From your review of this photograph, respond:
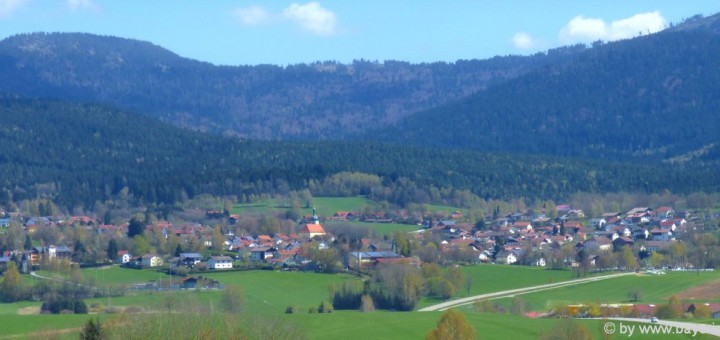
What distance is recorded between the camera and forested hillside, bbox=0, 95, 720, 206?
13362cm

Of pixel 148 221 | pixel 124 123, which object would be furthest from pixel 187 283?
pixel 124 123

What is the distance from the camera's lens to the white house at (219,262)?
8152cm

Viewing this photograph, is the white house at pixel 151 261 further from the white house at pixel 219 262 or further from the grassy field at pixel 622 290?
the grassy field at pixel 622 290

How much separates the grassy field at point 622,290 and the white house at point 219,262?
21098 millimetres

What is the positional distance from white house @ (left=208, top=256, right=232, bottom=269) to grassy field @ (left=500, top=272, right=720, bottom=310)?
69.2ft

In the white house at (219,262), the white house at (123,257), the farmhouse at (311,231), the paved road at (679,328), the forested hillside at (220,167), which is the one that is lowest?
the paved road at (679,328)

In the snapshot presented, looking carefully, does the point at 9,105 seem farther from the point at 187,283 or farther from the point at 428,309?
the point at 428,309

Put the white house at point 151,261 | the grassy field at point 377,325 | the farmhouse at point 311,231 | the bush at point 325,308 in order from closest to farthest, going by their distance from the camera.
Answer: the grassy field at point 377,325, the bush at point 325,308, the white house at point 151,261, the farmhouse at point 311,231

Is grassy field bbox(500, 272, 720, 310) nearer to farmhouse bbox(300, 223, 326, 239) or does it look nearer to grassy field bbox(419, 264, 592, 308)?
grassy field bbox(419, 264, 592, 308)

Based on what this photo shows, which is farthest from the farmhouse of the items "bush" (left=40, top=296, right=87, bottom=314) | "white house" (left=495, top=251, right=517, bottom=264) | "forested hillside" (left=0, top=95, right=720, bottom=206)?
"bush" (left=40, top=296, right=87, bottom=314)

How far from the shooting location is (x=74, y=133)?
173m

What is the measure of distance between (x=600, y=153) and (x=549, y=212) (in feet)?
268

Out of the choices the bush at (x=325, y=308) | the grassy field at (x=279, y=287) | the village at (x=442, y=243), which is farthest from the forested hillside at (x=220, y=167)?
the bush at (x=325, y=308)

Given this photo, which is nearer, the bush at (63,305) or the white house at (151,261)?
the bush at (63,305)
